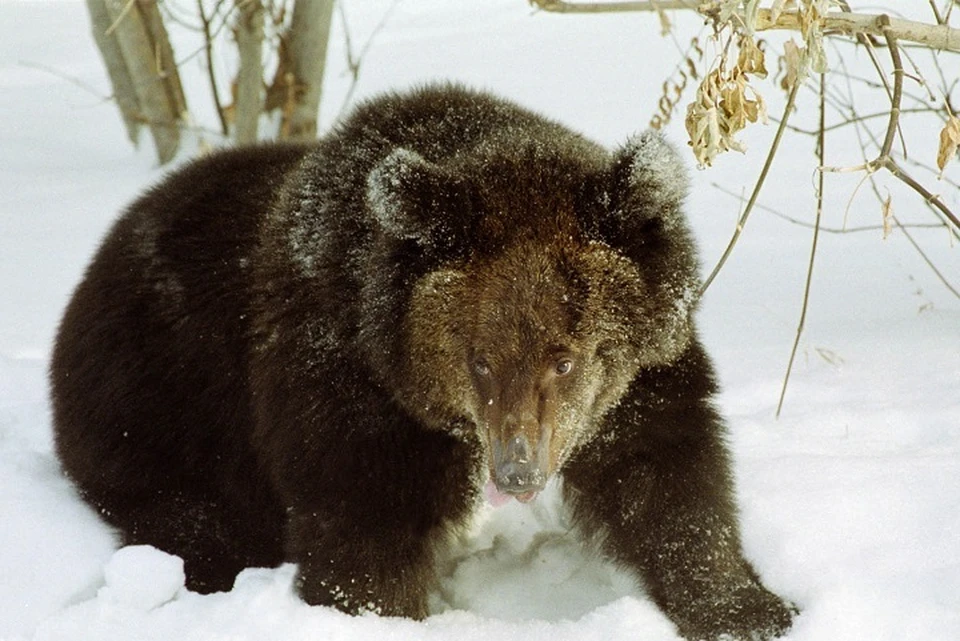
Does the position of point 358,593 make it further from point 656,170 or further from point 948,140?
point 948,140

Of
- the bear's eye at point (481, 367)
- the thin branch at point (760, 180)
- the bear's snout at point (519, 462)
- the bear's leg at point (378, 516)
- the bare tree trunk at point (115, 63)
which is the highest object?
the thin branch at point (760, 180)

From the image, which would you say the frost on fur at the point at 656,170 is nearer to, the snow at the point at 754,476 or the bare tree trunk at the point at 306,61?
the snow at the point at 754,476

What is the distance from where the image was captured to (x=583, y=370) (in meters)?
3.85

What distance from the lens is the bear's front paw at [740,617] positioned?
395 centimetres

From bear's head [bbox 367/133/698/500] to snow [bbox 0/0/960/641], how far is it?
69cm

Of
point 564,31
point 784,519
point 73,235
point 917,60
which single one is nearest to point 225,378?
point 784,519

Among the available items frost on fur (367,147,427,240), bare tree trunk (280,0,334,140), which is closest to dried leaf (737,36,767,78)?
frost on fur (367,147,427,240)

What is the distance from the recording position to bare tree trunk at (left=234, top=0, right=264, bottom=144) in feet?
32.2

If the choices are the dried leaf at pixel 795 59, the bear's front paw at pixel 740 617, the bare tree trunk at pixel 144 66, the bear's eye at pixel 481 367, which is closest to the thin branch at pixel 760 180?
the dried leaf at pixel 795 59

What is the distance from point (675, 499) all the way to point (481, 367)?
85cm

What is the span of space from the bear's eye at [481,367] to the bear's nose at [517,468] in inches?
8.6

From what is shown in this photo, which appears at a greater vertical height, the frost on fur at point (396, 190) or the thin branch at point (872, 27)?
the thin branch at point (872, 27)

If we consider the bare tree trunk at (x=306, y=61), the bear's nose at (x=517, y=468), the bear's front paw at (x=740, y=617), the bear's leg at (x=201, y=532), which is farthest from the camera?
the bare tree trunk at (x=306, y=61)

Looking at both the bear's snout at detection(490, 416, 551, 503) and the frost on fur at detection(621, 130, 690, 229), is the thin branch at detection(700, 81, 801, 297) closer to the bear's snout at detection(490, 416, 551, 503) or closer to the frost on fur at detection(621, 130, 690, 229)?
the frost on fur at detection(621, 130, 690, 229)
